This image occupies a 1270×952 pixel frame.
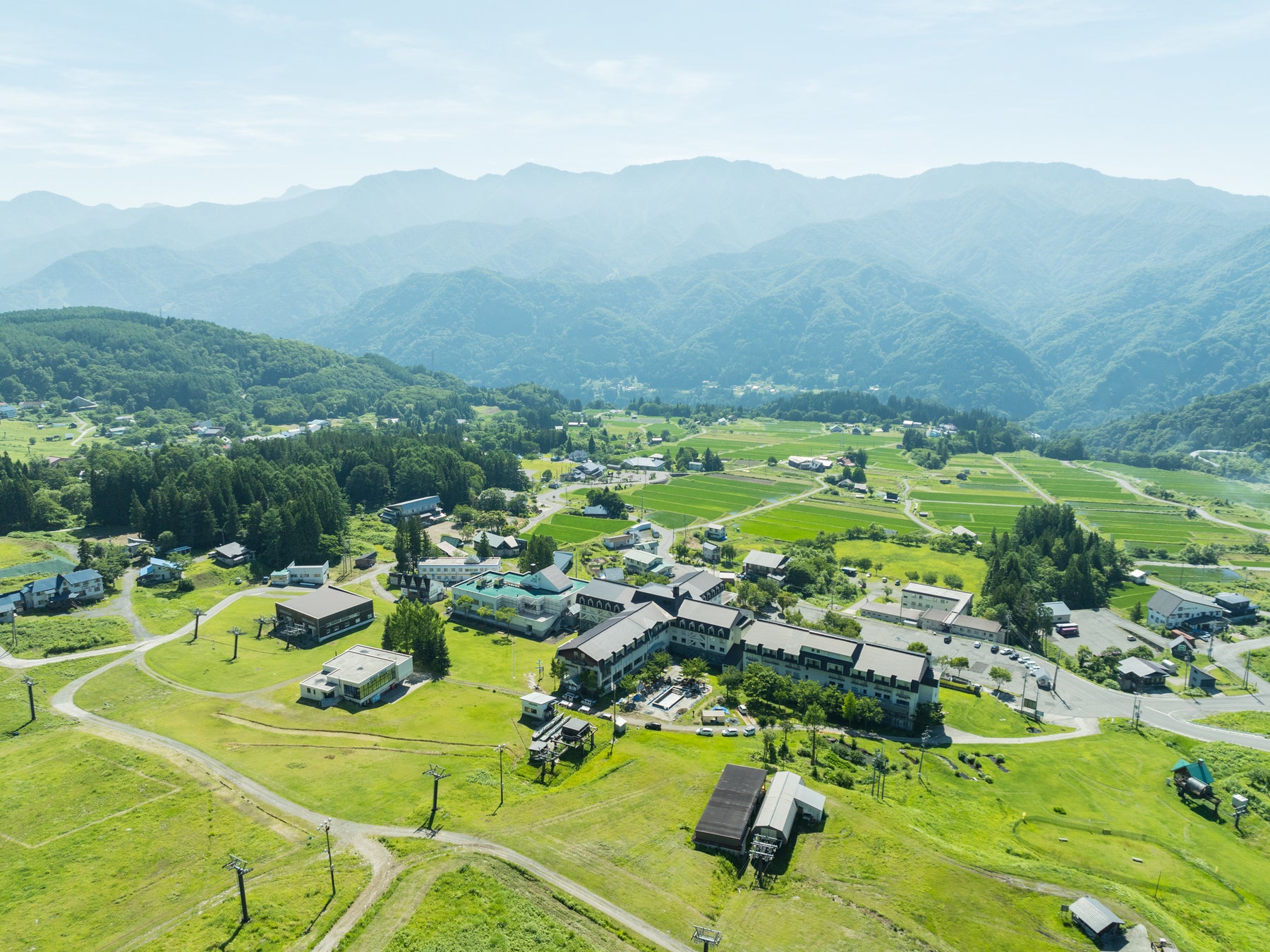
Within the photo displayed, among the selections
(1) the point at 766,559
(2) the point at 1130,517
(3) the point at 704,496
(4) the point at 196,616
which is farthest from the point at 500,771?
(2) the point at 1130,517

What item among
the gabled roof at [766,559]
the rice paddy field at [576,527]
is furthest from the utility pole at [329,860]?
the rice paddy field at [576,527]

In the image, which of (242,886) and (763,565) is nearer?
(242,886)

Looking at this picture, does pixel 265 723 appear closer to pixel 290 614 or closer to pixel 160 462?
pixel 290 614

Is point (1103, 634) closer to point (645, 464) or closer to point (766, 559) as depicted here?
point (766, 559)

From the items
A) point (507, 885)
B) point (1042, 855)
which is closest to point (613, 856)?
point (507, 885)

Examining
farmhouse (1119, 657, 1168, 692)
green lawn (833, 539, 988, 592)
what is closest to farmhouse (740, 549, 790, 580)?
green lawn (833, 539, 988, 592)

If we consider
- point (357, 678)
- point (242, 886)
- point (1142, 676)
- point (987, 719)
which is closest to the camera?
point (242, 886)

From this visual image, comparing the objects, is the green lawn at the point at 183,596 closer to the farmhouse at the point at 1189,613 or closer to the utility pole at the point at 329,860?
the utility pole at the point at 329,860

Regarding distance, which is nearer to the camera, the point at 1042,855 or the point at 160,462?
the point at 1042,855
